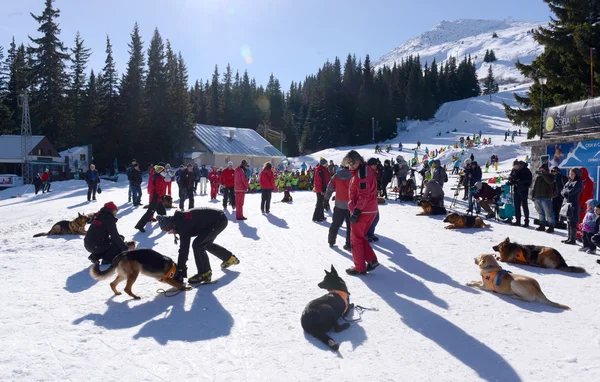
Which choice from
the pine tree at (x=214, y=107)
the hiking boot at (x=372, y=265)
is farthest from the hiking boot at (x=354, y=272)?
the pine tree at (x=214, y=107)

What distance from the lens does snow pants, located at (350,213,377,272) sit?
5.69m

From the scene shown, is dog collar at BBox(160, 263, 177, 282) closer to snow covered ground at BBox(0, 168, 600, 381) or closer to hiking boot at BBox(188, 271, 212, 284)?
snow covered ground at BBox(0, 168, 600, 381)

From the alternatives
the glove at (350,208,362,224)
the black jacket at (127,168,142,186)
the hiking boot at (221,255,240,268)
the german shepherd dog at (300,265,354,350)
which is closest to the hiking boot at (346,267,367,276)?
the glove at (350,208,362,224)

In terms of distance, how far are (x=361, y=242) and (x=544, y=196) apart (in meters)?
6.30

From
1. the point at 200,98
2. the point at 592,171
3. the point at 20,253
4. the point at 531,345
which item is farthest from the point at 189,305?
the point at 200,98

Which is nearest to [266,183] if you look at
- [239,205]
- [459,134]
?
[239,205]

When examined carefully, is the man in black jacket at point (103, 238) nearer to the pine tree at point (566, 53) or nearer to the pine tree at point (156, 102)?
the pine tree at point (566, 53)

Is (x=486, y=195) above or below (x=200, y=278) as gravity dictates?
above

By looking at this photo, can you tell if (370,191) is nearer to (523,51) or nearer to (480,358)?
(480,358)

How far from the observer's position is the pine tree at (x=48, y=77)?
4172 cm

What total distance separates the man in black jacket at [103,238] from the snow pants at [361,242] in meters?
3.86

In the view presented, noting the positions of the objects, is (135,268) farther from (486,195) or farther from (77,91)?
(77,91)

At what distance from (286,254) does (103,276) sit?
10.8ft

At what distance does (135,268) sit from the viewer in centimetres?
514
